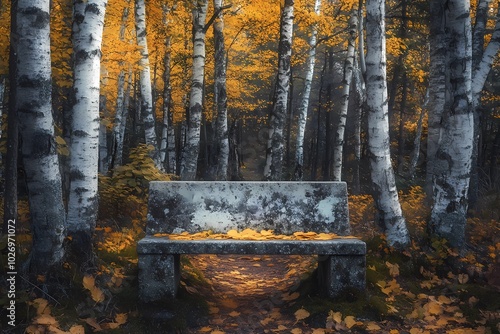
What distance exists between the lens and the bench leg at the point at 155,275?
3943 mm

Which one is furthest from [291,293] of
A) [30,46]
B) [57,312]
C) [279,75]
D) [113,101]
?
[113,101]

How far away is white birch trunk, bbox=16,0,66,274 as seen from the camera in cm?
353

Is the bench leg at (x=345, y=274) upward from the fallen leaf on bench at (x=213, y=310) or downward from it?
upward

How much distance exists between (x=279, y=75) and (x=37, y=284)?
726 cm

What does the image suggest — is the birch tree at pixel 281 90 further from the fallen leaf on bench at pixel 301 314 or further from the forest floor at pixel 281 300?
the fallen leaf on bench at pixel 301 314

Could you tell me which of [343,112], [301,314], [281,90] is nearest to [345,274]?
[301,314]

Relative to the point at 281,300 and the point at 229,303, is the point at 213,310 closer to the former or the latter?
the point at 229,303

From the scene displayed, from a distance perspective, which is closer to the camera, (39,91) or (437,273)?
(39,91)

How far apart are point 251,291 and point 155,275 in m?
1.41

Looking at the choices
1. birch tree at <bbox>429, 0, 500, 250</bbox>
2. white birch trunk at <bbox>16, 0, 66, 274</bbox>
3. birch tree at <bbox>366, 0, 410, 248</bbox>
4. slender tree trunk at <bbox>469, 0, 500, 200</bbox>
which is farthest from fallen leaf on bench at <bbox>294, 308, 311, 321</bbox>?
slender tree trunk at <bbox>469, 0, 500, 200</bbox>

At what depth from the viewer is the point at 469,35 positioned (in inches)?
194

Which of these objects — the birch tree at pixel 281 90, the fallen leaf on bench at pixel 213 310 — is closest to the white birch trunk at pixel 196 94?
the birch tree at pixel 281 90

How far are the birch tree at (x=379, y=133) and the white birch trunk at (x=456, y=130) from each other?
1.75 ft

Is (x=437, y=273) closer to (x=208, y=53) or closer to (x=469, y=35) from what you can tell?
(x=469, y=35)
